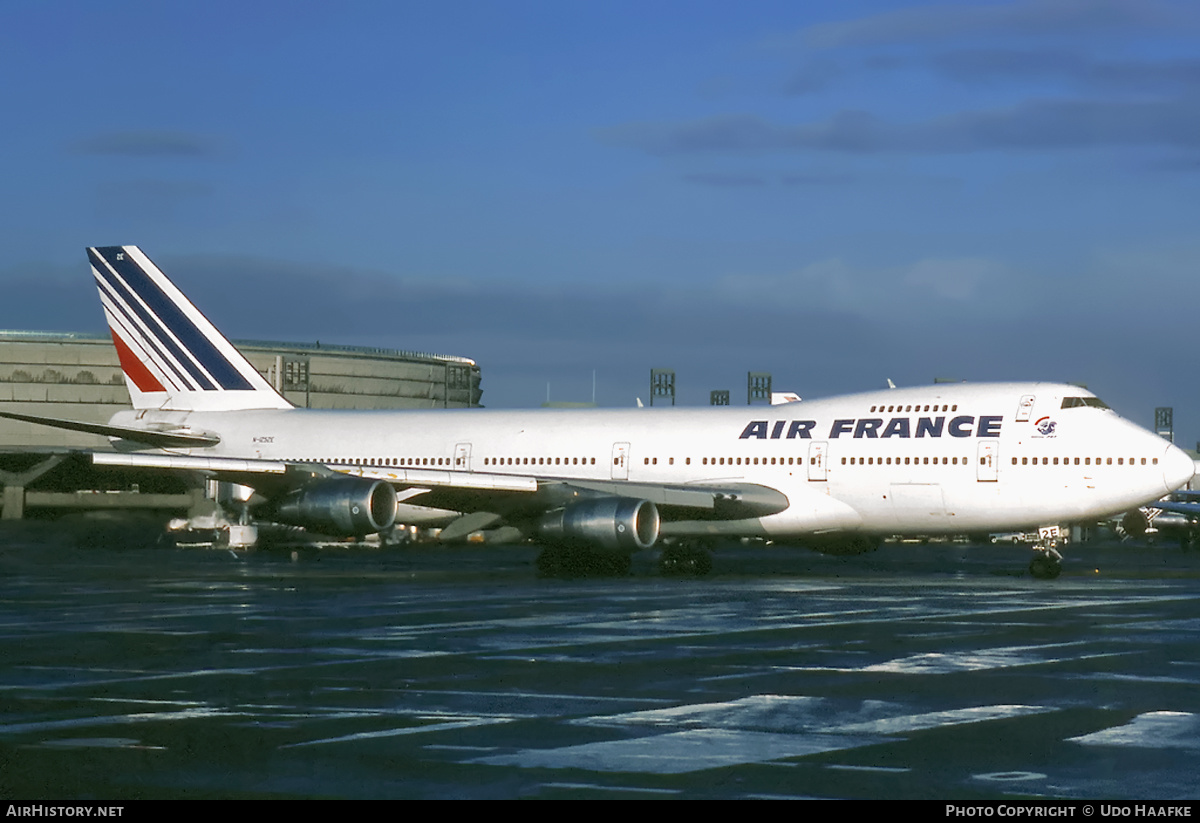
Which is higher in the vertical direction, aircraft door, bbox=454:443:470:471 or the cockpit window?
the cockpit window

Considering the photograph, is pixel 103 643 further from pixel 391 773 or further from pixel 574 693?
pixel 391 773

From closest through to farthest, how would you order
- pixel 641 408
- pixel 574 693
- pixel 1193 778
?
1. pixel 1193 778
2. pixel 574 693
3. pixel 641 408

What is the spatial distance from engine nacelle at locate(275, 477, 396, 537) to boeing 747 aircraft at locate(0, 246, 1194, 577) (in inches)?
1.9

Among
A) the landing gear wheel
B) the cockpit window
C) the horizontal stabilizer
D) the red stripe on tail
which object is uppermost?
the red stripe on tail

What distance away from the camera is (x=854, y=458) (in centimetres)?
3731

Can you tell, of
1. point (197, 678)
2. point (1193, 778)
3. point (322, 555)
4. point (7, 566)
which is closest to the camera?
point (1193, 778)

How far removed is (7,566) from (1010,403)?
86.9 ft

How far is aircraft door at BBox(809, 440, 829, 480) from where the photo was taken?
124 feet

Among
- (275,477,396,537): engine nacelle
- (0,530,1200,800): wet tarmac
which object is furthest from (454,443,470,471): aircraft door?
(0,530,1200,800): wet tarmac

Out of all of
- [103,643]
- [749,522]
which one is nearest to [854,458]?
[749,522]

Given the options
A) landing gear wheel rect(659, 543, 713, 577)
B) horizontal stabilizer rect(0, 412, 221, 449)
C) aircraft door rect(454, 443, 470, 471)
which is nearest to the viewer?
landing gear wheel rect(659, 543, 713, 577)

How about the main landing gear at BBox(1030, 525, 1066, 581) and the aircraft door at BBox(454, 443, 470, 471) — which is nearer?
the main landing gear at BBox(1030, 525, 1066, 581)

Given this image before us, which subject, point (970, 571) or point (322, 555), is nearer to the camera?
point (970, 571)

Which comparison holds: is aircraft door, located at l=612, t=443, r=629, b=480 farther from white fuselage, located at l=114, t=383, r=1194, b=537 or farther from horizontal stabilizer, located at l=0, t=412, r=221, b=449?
horizontal stabilizer, located at l=0, t=412, r=221, b=449
